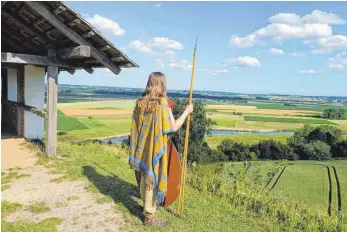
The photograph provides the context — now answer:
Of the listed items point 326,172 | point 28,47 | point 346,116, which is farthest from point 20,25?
point 346,116

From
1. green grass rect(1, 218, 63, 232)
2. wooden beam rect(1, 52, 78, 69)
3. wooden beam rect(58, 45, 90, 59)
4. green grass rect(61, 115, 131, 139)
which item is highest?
wooden beam rect(58, 45, 90, 59)

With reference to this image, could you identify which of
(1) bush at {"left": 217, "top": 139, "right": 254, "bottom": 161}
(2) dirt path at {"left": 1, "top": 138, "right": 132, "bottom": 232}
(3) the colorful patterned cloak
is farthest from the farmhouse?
(1) bush at {"left": 217, "top": 139, "right": 254, "bottom": 161}

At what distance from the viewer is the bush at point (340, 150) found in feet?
215

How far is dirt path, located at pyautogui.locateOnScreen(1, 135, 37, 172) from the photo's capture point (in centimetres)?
800

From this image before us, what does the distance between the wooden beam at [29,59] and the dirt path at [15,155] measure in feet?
7.99

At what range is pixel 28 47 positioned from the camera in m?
9.35

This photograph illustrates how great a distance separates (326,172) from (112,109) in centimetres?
6146

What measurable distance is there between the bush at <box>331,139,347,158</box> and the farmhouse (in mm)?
66461

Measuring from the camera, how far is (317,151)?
6166 cm

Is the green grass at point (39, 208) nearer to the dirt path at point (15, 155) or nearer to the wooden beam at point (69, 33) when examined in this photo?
the dirt path at point (15, 155)

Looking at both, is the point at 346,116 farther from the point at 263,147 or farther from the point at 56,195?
the point at 56,195

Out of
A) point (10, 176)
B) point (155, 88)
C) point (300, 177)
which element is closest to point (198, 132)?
point (300, 177)

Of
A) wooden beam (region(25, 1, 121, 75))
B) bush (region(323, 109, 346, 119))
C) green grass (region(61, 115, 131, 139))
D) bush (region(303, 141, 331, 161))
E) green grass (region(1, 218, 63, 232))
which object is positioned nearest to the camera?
green grass (region(1, 218, 63, 232))

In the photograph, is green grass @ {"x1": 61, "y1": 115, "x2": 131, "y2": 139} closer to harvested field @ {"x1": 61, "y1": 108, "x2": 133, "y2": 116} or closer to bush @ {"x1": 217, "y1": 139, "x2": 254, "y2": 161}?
harvested field @ {"x1": 61, "y1": 108, "x2": 133, "y2": 116}
